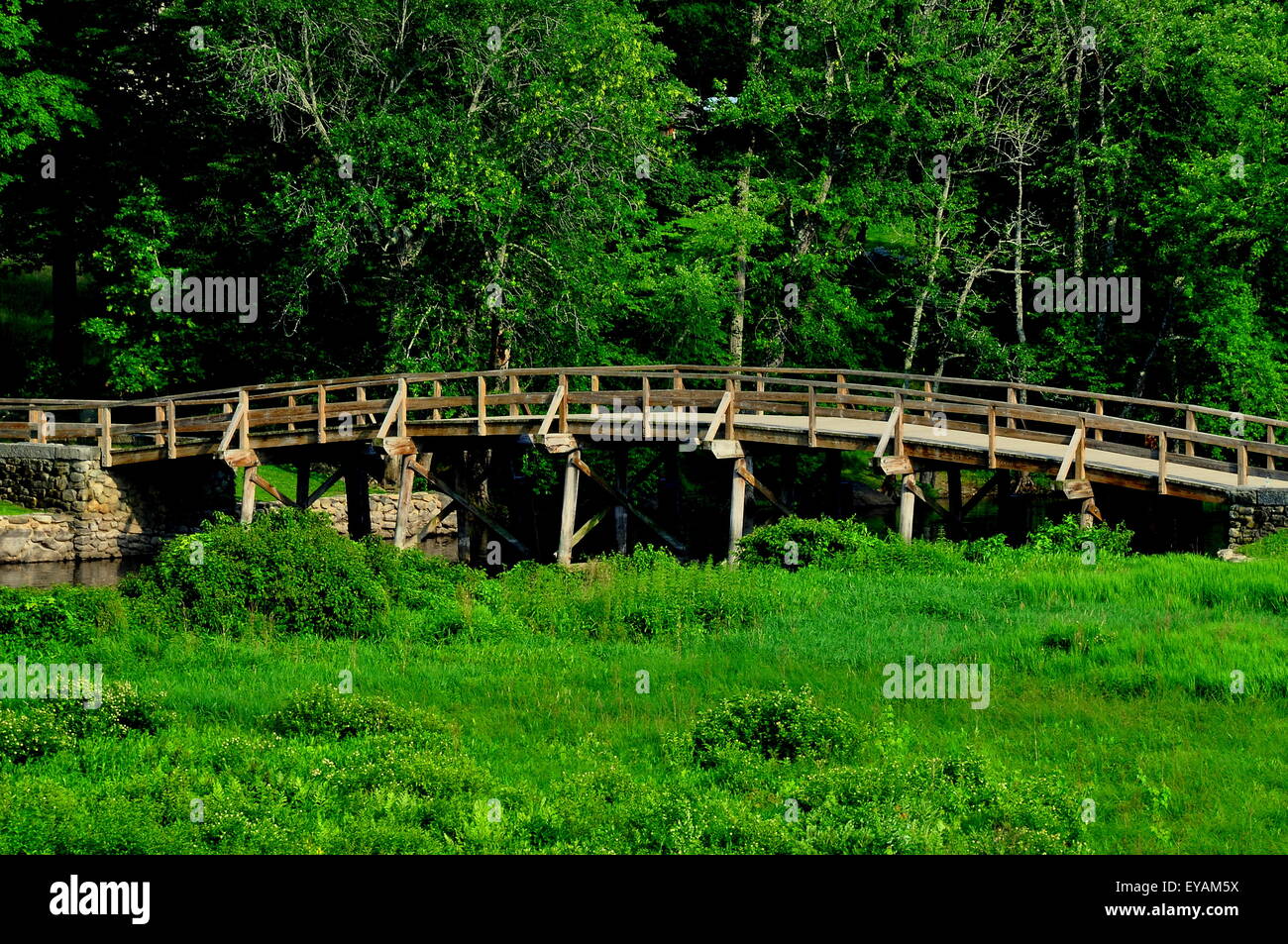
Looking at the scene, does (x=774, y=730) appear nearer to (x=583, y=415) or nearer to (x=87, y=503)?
(x=583, y=415)

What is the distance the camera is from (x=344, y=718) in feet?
44.8

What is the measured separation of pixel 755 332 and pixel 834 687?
2383cm

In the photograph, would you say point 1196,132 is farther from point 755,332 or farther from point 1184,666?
point 1184,666

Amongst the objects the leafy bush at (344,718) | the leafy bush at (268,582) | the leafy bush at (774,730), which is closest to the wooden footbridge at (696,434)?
the leafy bush at (268,582)

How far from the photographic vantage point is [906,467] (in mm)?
Result: 25016

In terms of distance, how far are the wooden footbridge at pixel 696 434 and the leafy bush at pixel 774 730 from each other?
11611mm

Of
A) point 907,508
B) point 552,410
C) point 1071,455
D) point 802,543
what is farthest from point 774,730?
point 552,410

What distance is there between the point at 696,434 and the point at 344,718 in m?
14.0

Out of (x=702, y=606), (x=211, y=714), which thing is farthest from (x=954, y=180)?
(x=211, y=714)

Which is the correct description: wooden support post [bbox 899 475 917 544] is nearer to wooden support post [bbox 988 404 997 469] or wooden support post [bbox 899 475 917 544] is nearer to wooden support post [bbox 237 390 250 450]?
wooden support post [bbox 988 404 997 469]

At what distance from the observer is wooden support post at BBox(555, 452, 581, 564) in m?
27.0

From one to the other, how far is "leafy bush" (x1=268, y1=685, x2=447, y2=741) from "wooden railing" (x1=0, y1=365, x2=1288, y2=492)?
13.0 metres

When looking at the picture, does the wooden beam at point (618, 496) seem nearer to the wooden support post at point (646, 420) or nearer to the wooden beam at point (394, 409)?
the wooden support post at point (646, 420)
